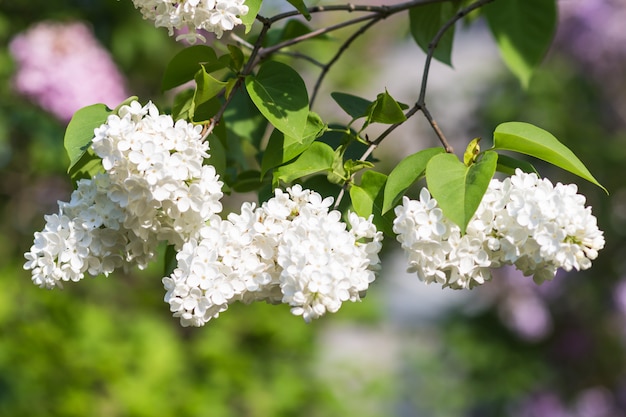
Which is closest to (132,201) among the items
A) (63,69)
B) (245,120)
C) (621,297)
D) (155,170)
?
(155,170)

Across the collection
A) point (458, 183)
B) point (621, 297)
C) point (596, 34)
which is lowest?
point (621, 297)

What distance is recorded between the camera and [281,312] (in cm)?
294

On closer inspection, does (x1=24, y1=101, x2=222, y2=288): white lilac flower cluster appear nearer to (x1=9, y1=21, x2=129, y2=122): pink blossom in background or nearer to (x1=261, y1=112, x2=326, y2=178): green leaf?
(x1=261, y1=112, x2=326, y2=178): green leaf

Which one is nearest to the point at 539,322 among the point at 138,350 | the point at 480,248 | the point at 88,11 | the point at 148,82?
the point at 138,350

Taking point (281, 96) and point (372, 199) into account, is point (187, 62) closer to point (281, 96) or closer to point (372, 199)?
point (281, 96)

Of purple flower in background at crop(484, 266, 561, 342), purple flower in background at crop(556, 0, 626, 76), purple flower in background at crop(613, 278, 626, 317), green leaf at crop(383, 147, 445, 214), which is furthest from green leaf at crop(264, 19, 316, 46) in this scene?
purple flower in background at crop(556, 0, 626, 76)

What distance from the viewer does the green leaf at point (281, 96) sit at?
70 cm

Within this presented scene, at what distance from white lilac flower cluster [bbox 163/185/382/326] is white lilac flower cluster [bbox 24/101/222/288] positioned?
31mm

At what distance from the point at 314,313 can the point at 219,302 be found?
3.1 inches

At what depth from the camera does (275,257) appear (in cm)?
64

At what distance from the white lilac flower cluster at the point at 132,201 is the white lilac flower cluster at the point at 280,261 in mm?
31

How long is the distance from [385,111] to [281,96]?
0.10 meters

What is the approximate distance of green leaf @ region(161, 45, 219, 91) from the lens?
79cm

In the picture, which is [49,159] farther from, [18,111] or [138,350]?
[138,350]
